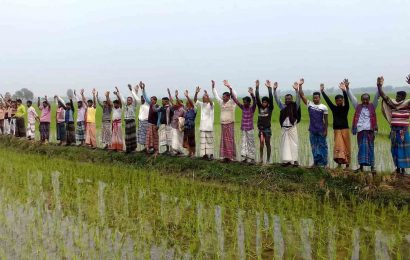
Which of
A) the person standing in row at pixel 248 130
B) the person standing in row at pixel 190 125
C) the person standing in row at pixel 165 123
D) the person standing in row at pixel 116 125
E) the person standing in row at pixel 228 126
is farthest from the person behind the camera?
the person standing in row at pixel 116 125

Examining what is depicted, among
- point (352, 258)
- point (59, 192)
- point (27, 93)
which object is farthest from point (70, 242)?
point (27, 93)

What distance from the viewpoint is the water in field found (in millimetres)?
4203

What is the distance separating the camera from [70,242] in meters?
4.51

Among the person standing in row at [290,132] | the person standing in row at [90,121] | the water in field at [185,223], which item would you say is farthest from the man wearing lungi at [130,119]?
the person standing in row at [290,132]

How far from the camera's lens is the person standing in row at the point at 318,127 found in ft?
23.3

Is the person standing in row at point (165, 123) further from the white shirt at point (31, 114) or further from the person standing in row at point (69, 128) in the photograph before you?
the white shirt at point (31, 114)

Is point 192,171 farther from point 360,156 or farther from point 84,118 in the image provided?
point 84,118

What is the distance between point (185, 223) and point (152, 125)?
14.9 ft

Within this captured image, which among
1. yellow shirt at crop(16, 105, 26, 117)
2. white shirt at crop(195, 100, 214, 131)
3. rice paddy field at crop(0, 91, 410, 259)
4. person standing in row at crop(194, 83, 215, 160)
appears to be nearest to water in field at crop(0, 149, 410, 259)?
rice paddy field at crop(0, 91, 410, 259)

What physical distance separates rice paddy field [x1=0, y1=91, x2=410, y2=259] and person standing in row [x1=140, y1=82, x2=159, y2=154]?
26.3 inches

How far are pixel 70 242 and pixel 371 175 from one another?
464cm

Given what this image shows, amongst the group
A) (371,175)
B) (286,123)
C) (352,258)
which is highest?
(286,123)

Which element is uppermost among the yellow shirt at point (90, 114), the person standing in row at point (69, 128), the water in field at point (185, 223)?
the yellow shirt at point (90, 114)

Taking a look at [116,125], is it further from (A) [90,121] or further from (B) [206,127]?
(B) [206,127]
